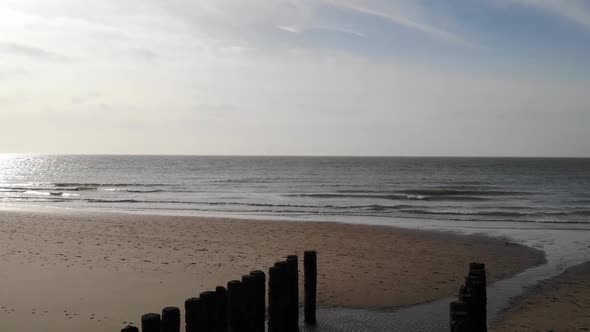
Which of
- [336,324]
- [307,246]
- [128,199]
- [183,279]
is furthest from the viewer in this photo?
[128,199]

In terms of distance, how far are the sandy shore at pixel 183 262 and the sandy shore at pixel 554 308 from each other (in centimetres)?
150

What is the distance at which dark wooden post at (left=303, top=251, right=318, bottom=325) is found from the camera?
318 inches

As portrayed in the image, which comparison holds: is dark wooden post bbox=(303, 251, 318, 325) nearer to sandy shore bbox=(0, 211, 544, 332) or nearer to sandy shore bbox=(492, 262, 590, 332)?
sandy shore bbox=(0, 211, 544, 332)

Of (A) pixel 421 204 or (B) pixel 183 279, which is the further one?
(A) pixel 421 204

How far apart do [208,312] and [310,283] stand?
10.8ft

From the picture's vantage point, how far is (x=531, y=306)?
32.0 feet

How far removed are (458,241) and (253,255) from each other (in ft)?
26.9

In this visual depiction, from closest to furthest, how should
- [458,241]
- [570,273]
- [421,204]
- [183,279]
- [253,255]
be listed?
[183,279] → [570,273] → [253,255] → [458,241] → [421,204]

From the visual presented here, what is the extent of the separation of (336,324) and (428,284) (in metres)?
3.97

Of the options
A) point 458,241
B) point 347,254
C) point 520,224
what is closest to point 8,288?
point 347,254

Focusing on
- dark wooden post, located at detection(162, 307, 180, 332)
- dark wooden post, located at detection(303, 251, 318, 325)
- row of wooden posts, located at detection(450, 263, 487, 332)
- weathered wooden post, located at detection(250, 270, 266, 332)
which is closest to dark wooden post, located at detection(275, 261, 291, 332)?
weathered wooden post, located at detection(250, 270, 266, 332)

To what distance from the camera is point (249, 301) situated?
19.3ft

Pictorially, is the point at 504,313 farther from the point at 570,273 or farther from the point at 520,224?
the point at 520,224

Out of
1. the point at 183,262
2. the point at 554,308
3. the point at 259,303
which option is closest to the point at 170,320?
the point at 259,303
